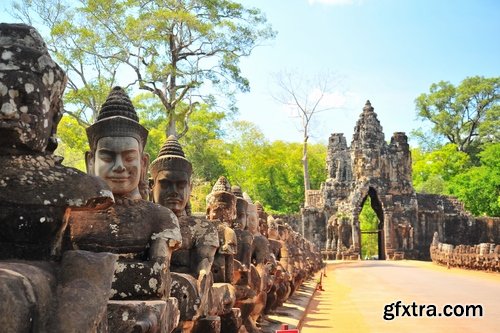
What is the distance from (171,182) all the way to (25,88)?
9.84ft

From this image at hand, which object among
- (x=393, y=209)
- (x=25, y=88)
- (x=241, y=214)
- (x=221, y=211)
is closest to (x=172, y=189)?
(x=221, y=211)

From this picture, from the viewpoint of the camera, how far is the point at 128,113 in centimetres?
386

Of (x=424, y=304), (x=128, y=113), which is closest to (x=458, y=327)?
(x=424, y=304)

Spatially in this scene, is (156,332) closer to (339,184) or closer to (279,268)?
(279,268)

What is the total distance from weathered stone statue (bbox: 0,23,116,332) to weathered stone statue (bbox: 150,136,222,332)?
1.79 meters

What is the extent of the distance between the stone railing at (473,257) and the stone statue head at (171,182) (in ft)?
63.5

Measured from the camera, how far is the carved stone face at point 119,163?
366 centimetres

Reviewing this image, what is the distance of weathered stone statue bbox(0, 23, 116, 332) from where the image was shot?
2.06 m

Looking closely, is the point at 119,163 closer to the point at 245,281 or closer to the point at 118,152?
the point at 118,152

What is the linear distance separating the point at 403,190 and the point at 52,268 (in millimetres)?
37802

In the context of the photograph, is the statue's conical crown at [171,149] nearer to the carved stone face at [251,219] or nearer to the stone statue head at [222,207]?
the stone statue head at [222,207]

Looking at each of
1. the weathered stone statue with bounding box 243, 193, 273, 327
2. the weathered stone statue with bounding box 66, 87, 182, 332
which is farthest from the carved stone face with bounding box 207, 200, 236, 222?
the weathered stone statue with bounding box 66, 87, 182, 332

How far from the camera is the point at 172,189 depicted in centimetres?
527

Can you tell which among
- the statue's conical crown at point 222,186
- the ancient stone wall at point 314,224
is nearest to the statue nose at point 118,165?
the statue's conical crown at point 222,186
